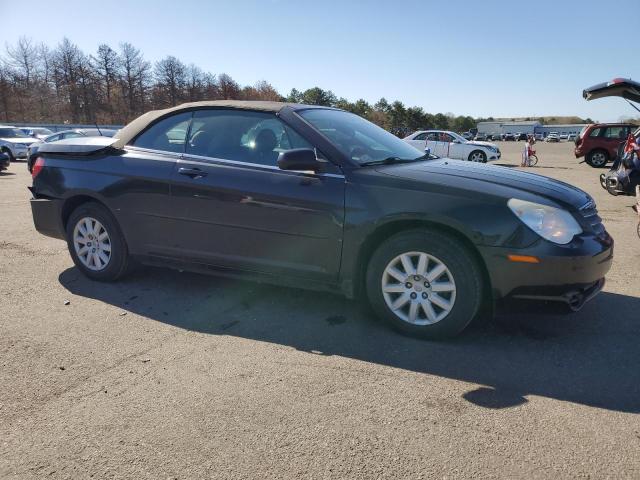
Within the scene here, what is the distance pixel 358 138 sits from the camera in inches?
164

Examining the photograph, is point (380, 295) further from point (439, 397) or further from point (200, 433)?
point (200, 433)

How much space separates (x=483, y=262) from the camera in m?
3.25

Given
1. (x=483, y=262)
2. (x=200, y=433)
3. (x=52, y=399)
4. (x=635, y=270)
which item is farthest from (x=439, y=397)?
(x=635, y=270)

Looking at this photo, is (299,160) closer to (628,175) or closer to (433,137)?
(628,175)

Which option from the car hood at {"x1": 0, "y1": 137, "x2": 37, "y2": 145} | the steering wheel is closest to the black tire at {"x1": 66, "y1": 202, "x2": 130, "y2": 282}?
the steering wheel

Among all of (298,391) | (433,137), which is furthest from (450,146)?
(298,391)

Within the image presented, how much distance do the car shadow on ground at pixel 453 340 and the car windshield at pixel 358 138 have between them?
128 centimetres

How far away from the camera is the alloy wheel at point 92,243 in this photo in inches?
183

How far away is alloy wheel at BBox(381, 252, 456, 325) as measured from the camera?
334cm

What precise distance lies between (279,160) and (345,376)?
1586 mm

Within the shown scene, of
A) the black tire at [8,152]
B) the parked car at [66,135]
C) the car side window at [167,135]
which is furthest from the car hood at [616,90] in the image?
the black tire at [8,152]

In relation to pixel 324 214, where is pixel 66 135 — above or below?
above

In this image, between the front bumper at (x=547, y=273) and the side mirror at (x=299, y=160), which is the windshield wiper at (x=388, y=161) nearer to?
the side mirror at (x=299, y=160)

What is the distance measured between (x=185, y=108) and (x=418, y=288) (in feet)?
8.59
